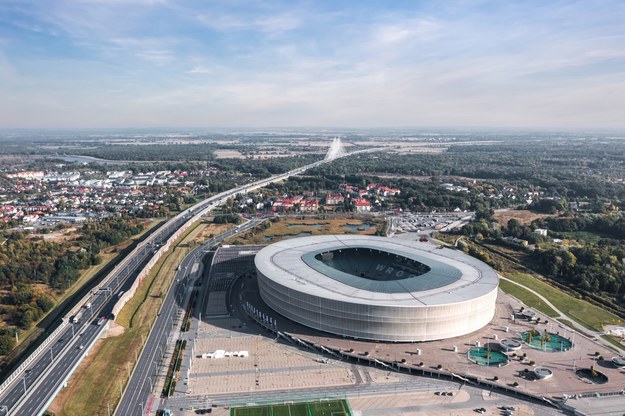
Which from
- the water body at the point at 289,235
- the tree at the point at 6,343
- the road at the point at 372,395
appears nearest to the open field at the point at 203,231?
the water body at the point at 289,235

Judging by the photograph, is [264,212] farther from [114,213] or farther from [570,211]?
Answer: [570,211]

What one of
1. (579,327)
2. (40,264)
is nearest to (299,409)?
(579,327)

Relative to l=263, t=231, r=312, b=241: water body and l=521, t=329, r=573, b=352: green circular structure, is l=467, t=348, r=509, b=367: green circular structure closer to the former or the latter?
l=521, t=329, r=573, b=352: green circular structure

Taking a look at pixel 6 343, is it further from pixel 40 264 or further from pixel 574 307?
pixel 574 307

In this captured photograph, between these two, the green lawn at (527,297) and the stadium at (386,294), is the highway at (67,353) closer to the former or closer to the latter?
the stadium at (386,294)

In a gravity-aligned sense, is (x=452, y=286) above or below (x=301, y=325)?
above

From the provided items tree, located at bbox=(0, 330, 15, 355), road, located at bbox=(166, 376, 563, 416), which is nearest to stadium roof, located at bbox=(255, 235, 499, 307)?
road, located at bbox=(166, 376, 563, 416)

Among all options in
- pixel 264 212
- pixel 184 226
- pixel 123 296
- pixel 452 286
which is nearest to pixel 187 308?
pixel 123 296
